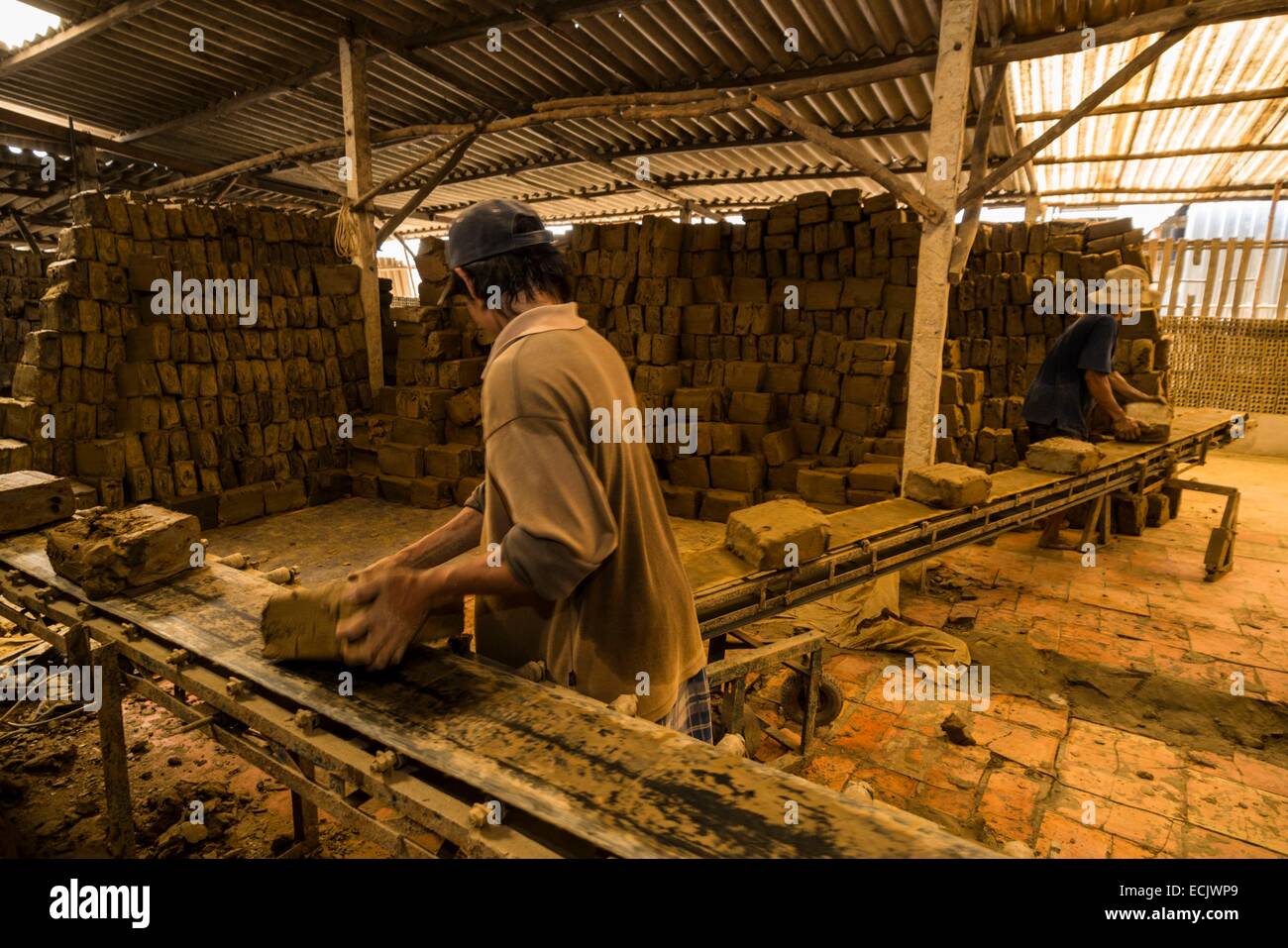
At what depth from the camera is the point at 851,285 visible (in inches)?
336

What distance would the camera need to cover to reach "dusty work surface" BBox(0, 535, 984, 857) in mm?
1369

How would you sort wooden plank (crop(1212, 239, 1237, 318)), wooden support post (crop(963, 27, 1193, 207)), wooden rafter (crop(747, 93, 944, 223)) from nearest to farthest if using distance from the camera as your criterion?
wooden support post (crop(963, 27, 1193, 207)) → wooden rafter (crop(747, 93, 944, 223)) → wooden plank (crop(1212, 239, 1237, 318))

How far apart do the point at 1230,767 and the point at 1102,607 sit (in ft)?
7.34

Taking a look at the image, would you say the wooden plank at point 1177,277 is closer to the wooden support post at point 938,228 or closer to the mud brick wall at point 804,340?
the mud brick wall at point 804,340

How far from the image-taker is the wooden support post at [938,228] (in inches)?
218

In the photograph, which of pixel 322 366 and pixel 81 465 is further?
pixel 322 366

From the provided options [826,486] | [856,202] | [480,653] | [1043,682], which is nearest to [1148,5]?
[856,202]

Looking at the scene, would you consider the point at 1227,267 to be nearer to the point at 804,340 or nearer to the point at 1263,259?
the point at 1263,259

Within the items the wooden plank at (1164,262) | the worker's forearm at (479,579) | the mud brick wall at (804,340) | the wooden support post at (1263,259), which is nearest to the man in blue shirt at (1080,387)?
the mud brick wall at (804,340)

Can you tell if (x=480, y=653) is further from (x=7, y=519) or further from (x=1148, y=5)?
(x=1148, y=5)

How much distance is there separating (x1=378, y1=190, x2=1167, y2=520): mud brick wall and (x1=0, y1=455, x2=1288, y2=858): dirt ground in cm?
261

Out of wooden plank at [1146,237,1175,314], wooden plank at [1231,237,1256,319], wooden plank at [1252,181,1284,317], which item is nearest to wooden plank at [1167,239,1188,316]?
wooden plank at [1146,237,1175,314]

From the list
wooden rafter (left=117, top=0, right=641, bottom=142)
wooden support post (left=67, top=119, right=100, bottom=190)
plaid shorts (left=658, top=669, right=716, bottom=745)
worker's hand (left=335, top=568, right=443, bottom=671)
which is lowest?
plaid shorts (left=658, top=669, right=716, bottom=745)

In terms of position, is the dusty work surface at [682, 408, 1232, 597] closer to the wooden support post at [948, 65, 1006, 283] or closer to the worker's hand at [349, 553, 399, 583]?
the worker's hand at [349, 553, 399, 583]
